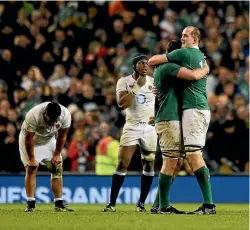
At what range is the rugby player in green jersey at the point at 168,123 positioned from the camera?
12.1 meters

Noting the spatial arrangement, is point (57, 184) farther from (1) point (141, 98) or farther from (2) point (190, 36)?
(2) point (190, 36)

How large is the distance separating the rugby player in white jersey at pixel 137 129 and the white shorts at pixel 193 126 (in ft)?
5.71

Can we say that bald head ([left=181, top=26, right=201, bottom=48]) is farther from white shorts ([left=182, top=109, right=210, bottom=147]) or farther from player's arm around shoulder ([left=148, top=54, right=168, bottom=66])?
white shorts ([left=182, top=109, right=210, bottom=147])

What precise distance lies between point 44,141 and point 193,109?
9.70 feet

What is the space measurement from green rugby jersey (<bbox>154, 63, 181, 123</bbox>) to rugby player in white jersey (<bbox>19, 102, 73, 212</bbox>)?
5.07ft

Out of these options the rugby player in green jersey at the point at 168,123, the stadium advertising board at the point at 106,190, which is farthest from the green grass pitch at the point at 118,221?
the stadium advertising board at the point at 106,190

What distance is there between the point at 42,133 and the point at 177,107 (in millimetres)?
2538

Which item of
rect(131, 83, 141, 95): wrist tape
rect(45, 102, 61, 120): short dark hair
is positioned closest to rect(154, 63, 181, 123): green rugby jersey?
rect(131, 83, 141, 95): wrist tape

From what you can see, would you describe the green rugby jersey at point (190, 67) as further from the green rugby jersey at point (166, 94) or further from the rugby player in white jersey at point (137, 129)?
the rugby player in white jersey at point (137, 129)

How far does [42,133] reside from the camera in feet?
45.6

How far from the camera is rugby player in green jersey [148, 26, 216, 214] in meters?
12.0

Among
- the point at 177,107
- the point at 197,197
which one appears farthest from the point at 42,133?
the point at 197,197

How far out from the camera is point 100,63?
71.8 ft

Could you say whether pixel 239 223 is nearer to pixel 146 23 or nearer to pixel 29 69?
pixel 29 69
